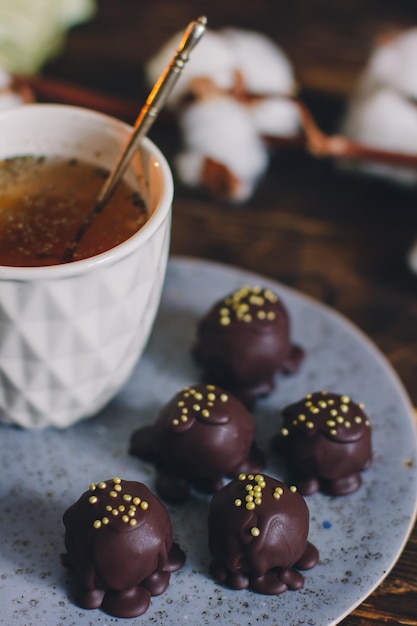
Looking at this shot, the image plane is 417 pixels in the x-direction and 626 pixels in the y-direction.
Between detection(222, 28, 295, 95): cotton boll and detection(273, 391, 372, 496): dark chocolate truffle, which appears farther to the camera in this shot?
detection(222, 28, 295, 95): cotton boll

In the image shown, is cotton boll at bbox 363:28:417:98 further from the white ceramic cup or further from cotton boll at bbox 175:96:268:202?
the white ceramic cup

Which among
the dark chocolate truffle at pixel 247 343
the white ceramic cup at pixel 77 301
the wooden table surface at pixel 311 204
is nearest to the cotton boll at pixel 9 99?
the wooden table surface at pixel 311 204

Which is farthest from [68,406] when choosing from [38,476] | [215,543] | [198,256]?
[198,256]

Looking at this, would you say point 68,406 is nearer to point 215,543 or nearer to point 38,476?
point 38,476

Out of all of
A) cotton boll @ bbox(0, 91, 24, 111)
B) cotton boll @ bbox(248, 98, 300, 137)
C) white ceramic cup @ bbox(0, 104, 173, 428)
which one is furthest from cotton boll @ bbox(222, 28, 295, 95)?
white ceramic cup @ bbox(0, 104, 173, 428)

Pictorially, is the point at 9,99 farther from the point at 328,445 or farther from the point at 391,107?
the point at 328,445

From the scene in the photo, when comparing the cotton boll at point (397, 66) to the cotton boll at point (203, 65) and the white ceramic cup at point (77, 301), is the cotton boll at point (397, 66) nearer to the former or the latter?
the cotton boll at point (203, 65)

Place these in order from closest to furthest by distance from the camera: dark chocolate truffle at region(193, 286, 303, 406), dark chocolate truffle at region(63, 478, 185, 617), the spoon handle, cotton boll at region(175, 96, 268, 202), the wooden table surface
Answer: dark chocolate truffle at region(63, 478, 185, 617) < the spoon handle < dark chocolate truffle at region(193, 286, 303, 406) < the wooden table surface < cotton boll at region(175, 96, 268, 202)
